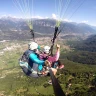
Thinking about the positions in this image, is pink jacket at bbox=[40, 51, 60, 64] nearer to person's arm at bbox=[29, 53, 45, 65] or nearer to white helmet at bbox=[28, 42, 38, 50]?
person's arm at bbox=[29, 53, 45, 65]

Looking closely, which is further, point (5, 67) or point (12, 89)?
point (5, 67)

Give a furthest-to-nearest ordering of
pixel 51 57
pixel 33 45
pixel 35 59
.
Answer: pixel 33 45, pixel 35 59, pixel 51 57

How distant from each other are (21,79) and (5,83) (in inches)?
510

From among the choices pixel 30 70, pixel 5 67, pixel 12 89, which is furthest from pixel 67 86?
pixel 30 70

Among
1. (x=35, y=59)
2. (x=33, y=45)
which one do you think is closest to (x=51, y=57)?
(x=35, y=59)

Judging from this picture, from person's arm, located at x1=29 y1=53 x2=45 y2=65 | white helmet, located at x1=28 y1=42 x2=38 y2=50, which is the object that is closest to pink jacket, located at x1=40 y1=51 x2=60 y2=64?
person's arm, located at x1=29 y1=53 x2=45 y2=65

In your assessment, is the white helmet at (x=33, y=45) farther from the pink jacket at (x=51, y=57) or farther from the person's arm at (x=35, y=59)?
the pink jacket at (x=51, y=57)

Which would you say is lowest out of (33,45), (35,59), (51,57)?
(35,59)

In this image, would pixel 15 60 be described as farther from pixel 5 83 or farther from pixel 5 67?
pixel 5 83

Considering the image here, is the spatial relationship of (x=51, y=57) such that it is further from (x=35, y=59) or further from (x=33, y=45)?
(x=33, y=45)

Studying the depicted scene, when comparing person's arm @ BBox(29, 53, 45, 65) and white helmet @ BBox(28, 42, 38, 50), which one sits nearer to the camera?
person's arm @ BBox(29, 53, 45, 65)

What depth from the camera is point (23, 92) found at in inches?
4646

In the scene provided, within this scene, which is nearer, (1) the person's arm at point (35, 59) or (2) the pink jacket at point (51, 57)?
(2) the pink jacket at point (51, 57)

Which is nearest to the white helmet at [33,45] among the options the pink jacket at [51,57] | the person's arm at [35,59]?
the person's arm at [35,59]
